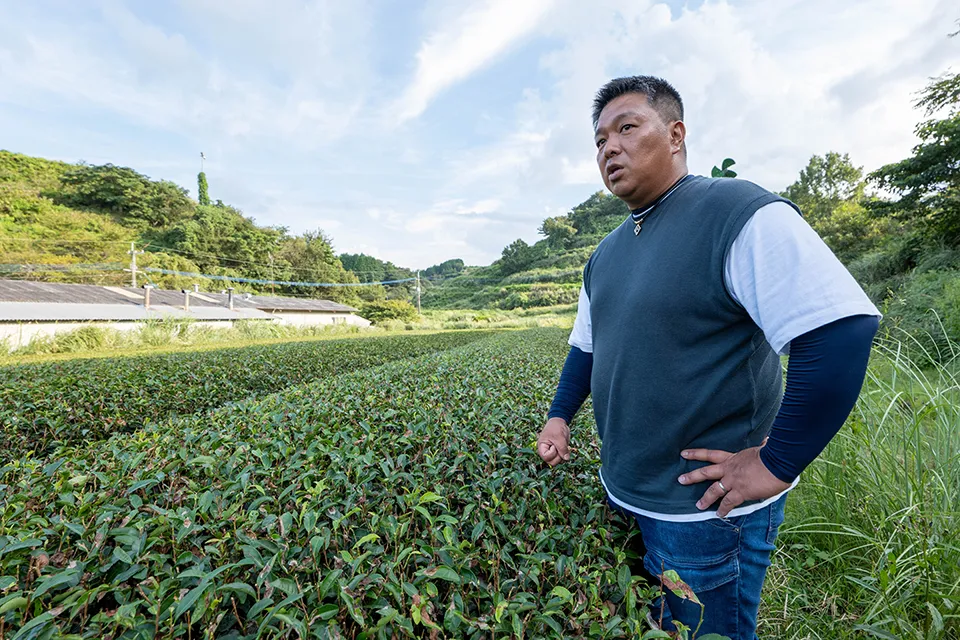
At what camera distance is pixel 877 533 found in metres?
1.94

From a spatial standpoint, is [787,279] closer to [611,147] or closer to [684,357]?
[684,357]

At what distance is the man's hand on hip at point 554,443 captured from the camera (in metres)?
1.43

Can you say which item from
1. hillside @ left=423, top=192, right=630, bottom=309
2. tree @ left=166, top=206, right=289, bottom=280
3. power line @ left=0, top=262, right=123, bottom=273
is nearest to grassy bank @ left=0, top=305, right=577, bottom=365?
power line @ left=0, top=262, right=123, bottom=273

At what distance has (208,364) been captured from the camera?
555cm

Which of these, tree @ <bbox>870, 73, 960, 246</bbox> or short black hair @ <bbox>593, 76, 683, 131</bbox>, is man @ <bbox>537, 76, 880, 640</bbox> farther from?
tree @ <bbox>870, 73, 960, 246</bbox>

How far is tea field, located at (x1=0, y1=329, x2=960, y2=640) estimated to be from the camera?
835 millimetres

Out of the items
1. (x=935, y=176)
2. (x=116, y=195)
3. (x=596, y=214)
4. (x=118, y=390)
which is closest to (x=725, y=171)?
(x=118, y=390)

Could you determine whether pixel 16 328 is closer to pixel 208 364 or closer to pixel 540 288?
pixel 208 364

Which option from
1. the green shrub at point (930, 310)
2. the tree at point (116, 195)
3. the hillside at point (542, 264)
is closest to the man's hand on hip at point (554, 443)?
the green shrub at point (930, 310)

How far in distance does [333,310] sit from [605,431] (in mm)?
34407

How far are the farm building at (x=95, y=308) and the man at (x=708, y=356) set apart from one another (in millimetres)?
15849

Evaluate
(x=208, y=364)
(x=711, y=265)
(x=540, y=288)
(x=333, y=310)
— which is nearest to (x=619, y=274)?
(x=711, y=265)

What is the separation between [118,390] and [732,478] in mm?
5024

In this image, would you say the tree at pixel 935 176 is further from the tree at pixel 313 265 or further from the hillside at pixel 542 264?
the tree at pixel 313 265
